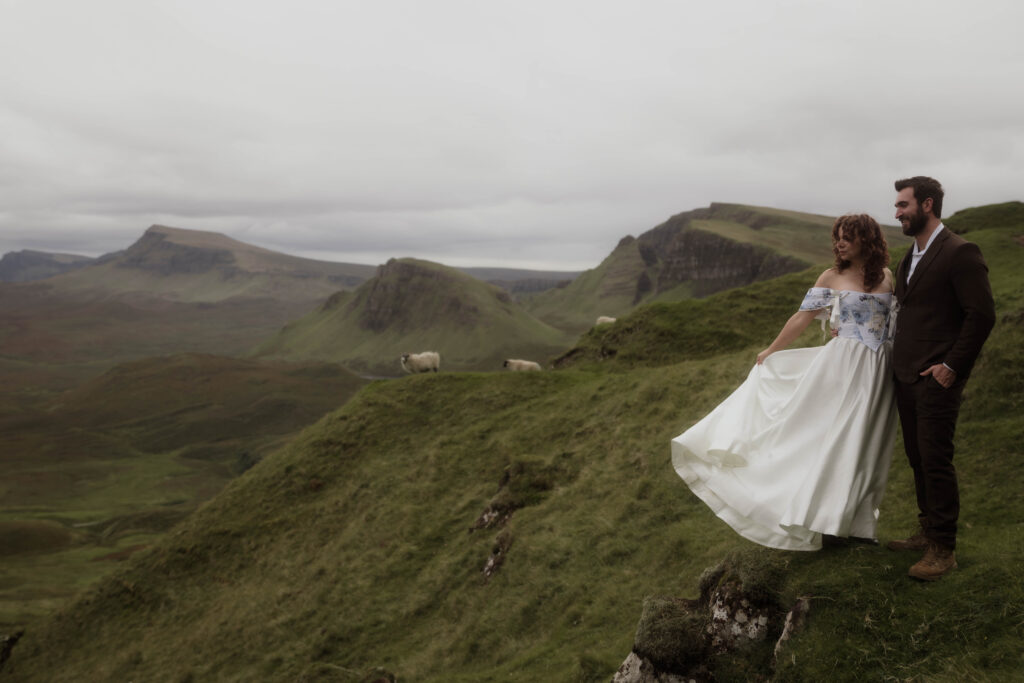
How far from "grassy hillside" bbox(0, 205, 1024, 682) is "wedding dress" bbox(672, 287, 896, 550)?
2.44 feet

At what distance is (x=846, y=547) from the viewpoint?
8109 millimetres

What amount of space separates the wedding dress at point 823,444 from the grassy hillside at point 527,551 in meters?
0.74

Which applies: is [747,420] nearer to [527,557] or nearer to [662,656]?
[662,656]

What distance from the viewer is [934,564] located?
286 inches

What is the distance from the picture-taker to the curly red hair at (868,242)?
7.85 m

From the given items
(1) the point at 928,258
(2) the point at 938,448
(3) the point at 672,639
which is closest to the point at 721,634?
(3) the point at 672,639

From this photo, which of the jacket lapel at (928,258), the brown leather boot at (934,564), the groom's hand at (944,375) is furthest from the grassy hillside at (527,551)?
the jacket lapel at (928,258)

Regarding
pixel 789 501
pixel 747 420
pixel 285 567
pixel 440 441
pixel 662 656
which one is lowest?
pixel 285 567

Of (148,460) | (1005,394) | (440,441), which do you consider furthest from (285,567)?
(148,460)

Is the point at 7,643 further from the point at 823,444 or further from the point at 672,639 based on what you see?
the point at 823,444

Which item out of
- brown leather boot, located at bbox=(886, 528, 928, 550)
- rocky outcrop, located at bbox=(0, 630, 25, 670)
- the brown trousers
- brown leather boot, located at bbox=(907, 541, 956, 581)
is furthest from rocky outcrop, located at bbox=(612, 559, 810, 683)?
rocky outcrop, located at bbox=(0, 630, 25, 670)

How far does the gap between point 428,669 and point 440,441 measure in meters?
16.6

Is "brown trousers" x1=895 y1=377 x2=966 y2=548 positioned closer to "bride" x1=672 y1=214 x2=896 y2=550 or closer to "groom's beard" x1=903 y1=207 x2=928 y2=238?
"bride" x1=672 y1=214 x2=896 y2=550

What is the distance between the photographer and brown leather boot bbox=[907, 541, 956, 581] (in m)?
7.24
